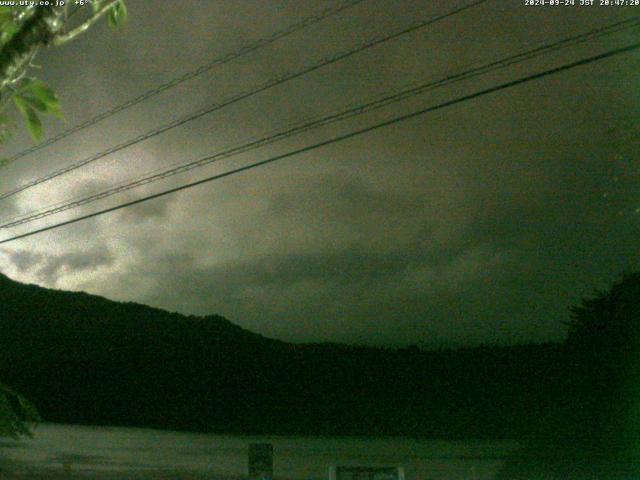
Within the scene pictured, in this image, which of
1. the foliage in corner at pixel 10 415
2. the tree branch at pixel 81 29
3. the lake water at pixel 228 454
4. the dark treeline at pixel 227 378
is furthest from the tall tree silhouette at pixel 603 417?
the tree branch at pixel 81 29

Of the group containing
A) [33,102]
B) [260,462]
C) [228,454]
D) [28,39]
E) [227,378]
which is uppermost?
[227,378]

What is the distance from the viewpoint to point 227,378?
5791 centimetres

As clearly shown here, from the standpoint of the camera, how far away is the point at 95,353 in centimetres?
5428

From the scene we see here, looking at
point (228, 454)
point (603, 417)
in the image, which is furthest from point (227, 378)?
point (603, 417)

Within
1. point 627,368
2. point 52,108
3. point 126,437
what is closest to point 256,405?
point 126,437

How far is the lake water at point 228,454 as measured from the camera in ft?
85.9

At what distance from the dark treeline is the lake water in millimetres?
3292

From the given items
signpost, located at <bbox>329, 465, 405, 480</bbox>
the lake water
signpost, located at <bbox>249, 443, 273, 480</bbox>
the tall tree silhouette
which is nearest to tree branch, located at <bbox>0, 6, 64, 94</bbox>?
signpost, located at <bbox>329, 465, 405, 480</bbox>

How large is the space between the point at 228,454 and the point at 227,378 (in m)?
22.3

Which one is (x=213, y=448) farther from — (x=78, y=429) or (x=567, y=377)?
(x=567, y=377)

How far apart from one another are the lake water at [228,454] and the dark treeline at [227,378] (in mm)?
3292

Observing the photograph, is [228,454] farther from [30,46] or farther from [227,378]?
[30,46]

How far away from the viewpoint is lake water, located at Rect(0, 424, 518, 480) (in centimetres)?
2619

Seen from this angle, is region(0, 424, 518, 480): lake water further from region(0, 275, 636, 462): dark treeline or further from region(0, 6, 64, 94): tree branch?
region(0, 6, 64, 94): tree branch
